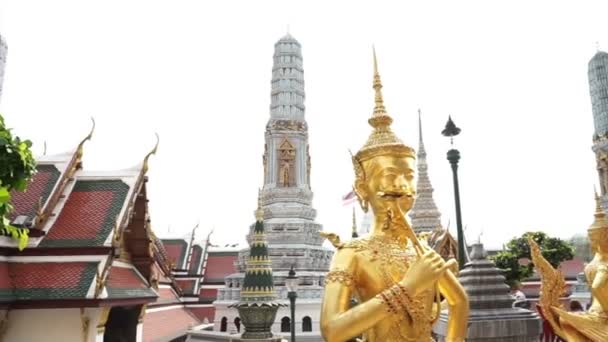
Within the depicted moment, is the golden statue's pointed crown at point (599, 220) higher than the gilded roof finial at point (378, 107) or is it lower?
lower

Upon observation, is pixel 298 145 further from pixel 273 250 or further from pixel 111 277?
pixel 111 277

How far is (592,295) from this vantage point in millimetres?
6129

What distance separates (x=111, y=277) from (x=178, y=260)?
2042cm

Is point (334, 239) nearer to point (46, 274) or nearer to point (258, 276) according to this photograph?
point (258, 276)

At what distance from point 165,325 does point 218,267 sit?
15.2m

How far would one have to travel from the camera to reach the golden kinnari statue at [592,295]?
577 centimetres

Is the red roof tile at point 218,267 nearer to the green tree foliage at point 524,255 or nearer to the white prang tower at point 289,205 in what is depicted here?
the white prang tower at point 289,205

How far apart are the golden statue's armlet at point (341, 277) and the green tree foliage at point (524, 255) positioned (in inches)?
1020

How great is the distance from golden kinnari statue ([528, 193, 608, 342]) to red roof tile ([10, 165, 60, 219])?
9935mm

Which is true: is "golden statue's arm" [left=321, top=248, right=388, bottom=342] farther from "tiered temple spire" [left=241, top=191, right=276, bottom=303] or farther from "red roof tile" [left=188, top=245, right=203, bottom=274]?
"red roof tile" [left=188, top=245, right=203, bottom=274]

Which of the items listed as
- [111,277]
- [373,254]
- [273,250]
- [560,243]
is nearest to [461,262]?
[373,254]

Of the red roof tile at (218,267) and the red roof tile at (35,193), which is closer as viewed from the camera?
the red roof tile at (35,193)

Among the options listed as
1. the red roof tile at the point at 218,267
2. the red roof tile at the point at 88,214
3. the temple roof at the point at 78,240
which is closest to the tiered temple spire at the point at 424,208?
the red roof tile at the point at 218,267

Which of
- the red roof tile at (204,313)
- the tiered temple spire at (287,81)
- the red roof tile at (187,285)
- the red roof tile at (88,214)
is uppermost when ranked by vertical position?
the tiered temple spire at (287,81)
